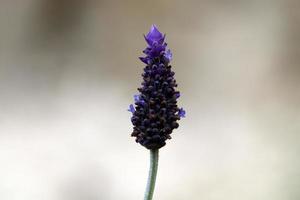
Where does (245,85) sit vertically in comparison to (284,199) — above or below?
above

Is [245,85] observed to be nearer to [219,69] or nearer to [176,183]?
[219,69]

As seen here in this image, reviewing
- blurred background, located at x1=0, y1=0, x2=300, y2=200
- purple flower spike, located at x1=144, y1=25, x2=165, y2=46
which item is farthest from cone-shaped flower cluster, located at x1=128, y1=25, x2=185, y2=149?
blurred background, located at x1=0, y1=0, x2=300, y2=200

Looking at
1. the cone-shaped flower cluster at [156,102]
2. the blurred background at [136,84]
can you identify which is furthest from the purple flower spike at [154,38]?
the blurred background at [136,84]

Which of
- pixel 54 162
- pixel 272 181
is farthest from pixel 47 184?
pixel 272 181

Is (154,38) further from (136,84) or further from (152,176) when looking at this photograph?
(136,84)

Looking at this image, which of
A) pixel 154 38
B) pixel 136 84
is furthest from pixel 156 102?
pixel 136 84

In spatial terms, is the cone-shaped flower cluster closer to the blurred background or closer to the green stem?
the green stem

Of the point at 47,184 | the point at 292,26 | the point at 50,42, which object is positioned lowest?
the point at 47,184

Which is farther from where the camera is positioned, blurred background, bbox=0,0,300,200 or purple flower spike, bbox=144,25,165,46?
blurred background, bbox=0,0,300,200
